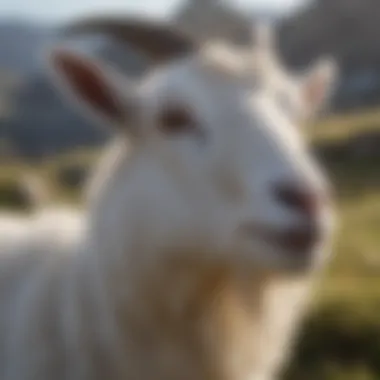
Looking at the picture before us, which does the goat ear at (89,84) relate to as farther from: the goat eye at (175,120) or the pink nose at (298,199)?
the pink nose at (298,199)

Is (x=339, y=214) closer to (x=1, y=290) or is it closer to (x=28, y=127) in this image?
(x=1, y=290)

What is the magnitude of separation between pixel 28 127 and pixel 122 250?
416 feet

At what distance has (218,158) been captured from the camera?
4.85m

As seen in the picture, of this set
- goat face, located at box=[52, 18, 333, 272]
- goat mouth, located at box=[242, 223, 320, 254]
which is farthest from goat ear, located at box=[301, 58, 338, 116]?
goat mouth, located at box=[242, 223, 320, 254]

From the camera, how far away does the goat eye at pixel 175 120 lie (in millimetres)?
4992

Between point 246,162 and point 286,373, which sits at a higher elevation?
point 286,373

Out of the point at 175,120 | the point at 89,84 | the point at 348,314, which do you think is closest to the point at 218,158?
the point at 175,120

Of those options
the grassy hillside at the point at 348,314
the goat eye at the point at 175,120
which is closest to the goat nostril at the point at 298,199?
the goat eye at the point at 175,120

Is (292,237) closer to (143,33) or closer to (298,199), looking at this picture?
(298,199)

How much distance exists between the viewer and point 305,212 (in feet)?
14.6

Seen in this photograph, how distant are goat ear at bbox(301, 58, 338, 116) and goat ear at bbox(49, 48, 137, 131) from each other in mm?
1075

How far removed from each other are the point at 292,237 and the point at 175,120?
3.19 feet

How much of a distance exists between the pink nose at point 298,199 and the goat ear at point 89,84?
1120mm

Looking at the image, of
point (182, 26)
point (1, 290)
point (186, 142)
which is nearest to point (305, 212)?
point (186, 142)
